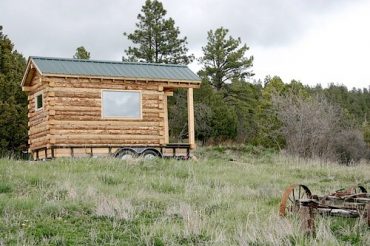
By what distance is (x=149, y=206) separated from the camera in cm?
905

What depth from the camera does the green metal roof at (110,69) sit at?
61.7 ft

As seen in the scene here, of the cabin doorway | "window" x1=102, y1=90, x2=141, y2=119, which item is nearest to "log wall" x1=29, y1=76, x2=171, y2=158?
"window" x1=102, y1=90, x2=141, y2=119

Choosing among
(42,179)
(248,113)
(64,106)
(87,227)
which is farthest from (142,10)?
(87,227)

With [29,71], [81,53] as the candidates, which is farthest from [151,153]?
[81,53]

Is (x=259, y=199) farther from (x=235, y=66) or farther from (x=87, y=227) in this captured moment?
(x=235, y=66)

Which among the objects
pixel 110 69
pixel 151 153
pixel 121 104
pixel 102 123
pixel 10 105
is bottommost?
pixel 151 153

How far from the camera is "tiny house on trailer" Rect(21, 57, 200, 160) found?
1850cm

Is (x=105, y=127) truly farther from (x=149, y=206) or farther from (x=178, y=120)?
(x=178, y=120)

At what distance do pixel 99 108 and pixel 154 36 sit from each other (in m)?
20.5

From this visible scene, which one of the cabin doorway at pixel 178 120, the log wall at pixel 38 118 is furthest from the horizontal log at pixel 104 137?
the cabin doorway at pixel 178 120

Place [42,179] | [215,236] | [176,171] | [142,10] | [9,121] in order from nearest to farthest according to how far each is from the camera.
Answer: [215,236] → [42,179] → [176,171] → [9,121] → [142,10]

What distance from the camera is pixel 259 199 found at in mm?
10594

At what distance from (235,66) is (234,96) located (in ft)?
8.42

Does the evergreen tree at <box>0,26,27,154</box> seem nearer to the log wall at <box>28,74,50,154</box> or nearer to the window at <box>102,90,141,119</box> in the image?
the log wall at <box>28,74,50,154</box>
